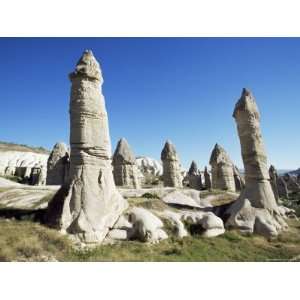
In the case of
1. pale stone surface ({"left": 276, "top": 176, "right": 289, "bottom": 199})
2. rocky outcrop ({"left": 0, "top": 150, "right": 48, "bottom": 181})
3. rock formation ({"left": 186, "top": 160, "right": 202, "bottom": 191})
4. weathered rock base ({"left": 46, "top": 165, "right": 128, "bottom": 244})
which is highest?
rocky outcrop ({"left": 0, "top": 150, "right": 48, "bottom": 181})

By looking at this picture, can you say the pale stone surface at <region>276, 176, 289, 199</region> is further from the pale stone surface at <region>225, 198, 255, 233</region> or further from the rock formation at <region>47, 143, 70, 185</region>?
the rock formation at <region>47, 143, 70, 185</region>

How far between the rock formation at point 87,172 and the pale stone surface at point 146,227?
641 mm

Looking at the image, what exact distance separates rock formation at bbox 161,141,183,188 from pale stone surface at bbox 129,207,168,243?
14.6 m

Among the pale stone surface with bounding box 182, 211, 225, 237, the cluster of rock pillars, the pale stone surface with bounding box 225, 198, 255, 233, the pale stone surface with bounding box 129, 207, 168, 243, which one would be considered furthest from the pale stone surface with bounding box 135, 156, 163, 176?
the pale stone surface with bounding box 129, 207, 168, 243

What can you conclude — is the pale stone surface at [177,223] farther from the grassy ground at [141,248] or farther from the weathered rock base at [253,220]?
the weathered rock base at [253,220]

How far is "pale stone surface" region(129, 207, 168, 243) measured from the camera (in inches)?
333

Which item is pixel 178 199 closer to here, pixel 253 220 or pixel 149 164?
pixel 253 220

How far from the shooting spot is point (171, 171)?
24438 millimetres

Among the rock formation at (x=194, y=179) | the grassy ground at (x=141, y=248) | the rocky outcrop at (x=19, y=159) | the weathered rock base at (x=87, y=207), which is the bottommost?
the grassy ground at (x=141, y=248)

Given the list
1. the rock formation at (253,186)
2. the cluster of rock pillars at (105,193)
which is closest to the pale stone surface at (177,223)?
the cluster of rock pillars at (105,193)

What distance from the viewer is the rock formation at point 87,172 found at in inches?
318

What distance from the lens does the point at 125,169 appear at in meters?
20.8

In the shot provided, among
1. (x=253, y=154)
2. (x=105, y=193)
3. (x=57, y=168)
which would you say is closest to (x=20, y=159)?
(x=57, y=168)

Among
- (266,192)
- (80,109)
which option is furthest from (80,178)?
(266,192)
